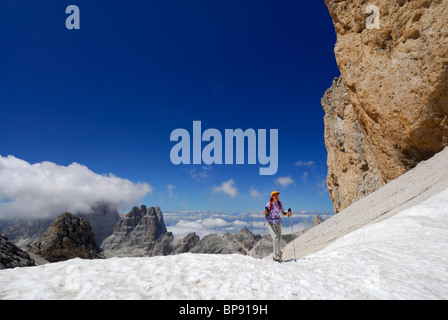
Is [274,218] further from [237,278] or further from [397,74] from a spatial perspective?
[397,74]

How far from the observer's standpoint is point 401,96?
2708 cm

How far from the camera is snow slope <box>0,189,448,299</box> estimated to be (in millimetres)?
5066

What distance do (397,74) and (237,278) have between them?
31.5 m

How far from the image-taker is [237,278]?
5.92 meters

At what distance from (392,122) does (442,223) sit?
22.2 metres

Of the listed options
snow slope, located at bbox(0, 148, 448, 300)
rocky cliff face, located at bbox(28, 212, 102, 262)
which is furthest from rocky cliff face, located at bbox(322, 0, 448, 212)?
rocky cliff face, located at bbox(28, 212, 102, 262)

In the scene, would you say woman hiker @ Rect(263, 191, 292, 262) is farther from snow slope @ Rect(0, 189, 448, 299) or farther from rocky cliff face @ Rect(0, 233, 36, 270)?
rocky cliff face @ Rect(0, 233, 36, 270)

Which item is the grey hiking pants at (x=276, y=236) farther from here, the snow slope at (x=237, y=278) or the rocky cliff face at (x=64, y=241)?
the rocky cliff face at (x=64, y=241)

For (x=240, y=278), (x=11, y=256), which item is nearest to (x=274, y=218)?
(x=240, y=278)

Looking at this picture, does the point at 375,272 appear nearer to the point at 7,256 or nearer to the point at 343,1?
the point at 343,1

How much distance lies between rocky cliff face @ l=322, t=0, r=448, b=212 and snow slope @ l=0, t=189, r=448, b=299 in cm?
2397

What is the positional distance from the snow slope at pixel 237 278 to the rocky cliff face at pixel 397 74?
23971 millimetres
